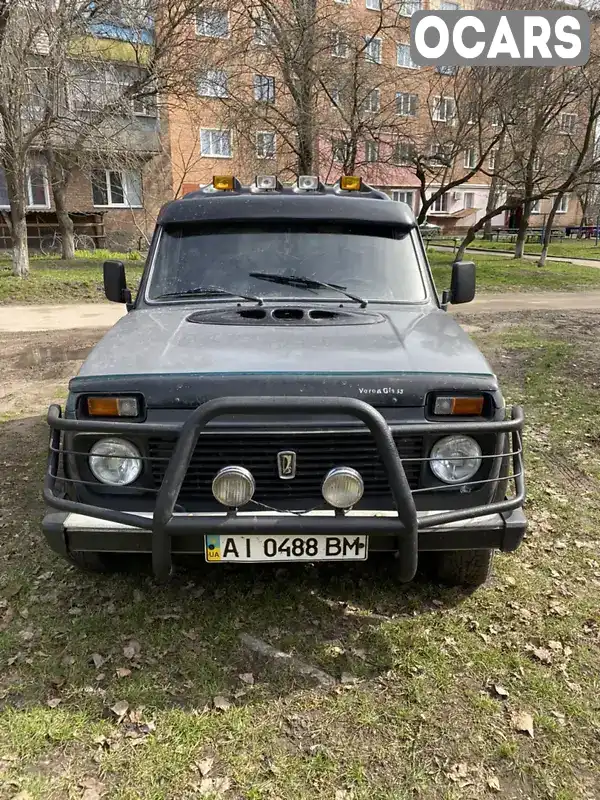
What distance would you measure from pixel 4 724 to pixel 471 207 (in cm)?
5046

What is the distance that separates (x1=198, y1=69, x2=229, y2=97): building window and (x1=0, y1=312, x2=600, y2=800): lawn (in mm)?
15831

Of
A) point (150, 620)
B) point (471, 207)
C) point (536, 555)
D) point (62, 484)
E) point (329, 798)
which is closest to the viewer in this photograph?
point (329, 798)

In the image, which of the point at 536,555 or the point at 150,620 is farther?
the point at 536,555

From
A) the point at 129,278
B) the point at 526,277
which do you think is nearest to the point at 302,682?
the point at 129,278

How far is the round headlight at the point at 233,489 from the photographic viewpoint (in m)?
2.65

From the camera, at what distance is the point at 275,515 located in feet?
8.78

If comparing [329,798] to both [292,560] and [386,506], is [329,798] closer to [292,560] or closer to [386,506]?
[292,560]

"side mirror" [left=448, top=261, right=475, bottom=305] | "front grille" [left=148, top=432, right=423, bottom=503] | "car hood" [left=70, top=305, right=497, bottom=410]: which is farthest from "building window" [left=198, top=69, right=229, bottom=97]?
"front grille" [left=148, top=432, right=423, bottom=503]

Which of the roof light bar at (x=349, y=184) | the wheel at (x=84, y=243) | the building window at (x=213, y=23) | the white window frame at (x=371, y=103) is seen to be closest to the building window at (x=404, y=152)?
the white window frame at (x=371, y=103)

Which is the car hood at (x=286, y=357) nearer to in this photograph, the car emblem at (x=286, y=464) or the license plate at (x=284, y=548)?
the car emblem at (x=286, y=464)

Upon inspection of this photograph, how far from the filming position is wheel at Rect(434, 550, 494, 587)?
3.38m

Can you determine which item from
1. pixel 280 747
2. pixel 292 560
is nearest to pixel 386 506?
pixel 292 560

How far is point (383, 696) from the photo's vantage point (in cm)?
284

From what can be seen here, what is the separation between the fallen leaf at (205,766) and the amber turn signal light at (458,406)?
5.58ft
